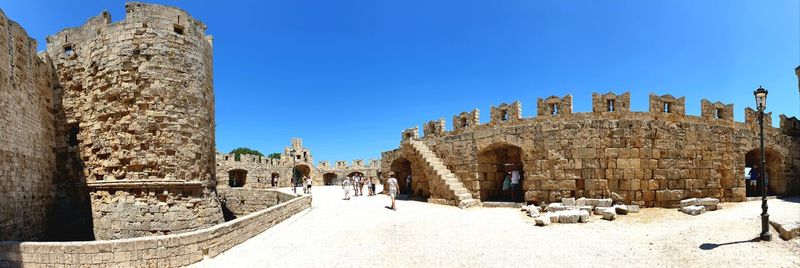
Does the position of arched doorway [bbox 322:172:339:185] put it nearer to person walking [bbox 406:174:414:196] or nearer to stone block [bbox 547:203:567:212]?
person walking [bbox 406:174:414:196]

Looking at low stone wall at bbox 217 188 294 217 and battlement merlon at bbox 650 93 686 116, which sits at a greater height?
battlement merlon at bbox 650 93 686 116

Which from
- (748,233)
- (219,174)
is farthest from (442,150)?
(219,174)

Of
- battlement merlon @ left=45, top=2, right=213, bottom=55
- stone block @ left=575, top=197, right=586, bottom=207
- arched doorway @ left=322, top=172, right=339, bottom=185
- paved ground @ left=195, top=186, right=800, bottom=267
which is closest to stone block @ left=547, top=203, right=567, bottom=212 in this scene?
stone block @ left=575, top=197, right=586, bottom=207

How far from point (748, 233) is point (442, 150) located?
31.7 feet

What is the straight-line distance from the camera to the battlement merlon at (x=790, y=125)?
53.9ft

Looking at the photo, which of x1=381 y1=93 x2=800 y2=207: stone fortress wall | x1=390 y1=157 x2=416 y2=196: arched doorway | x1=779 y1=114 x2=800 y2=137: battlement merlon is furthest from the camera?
x1=390 y1=157 x2=416 y2=196: arched doorway

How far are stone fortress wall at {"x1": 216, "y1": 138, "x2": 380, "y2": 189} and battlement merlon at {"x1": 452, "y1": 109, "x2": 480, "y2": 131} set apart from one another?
17.9 metres

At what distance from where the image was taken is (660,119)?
13.6 metres

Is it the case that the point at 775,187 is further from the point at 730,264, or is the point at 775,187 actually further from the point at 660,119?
the point at 730,264

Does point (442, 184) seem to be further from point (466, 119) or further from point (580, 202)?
point (580, 202)

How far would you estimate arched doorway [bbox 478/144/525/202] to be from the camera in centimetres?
1475

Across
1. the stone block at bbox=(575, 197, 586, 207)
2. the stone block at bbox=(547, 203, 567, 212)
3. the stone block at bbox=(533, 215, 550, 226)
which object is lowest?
the stone block at bbox=(533, 215, 550, 226)

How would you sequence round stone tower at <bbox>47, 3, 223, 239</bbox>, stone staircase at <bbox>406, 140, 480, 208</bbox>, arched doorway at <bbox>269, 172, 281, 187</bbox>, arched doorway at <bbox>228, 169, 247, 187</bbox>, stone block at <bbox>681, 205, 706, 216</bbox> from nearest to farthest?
round stone tower at <bbox>47, 3, 223, 239</bbox> → stone block at <bbox>681, 205, 706, 216</bbox> → stone staircase at <bbox>406, 140, 480, 208</bbox> → arched doorway at <bbox>228, 169, 247, 187</bbox> → arched doorway at <bbox>269, 172, 281, 187</bbox>

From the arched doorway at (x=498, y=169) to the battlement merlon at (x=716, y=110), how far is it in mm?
6742
